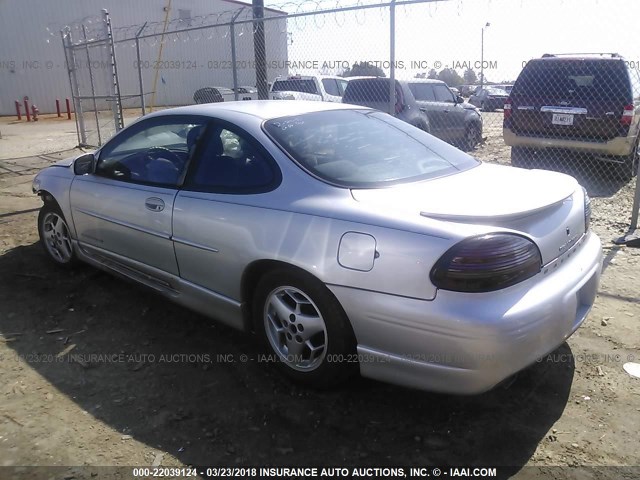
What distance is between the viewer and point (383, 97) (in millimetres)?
9453

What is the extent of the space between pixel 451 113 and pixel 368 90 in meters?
2.44

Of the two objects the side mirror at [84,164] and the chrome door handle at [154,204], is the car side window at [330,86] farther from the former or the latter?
the chrome door handle at [154,204]

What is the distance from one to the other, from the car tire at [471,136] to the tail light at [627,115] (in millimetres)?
4316

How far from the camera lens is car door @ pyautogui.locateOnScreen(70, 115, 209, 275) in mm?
3465

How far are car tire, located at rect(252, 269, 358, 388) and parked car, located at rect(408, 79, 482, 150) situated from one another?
8.26 meters

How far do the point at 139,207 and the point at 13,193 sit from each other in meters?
5.93

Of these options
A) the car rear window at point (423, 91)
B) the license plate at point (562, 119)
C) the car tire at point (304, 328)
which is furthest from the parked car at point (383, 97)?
the car tire at point (304, 328)

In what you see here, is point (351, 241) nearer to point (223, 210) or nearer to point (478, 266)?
point (478, 266)

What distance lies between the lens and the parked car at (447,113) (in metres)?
10.6

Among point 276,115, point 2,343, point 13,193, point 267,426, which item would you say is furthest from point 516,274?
point 13,193

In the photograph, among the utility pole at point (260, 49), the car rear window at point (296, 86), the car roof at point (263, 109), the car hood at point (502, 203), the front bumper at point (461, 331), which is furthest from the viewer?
the car rear window at point (296, 86)

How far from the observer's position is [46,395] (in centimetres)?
297

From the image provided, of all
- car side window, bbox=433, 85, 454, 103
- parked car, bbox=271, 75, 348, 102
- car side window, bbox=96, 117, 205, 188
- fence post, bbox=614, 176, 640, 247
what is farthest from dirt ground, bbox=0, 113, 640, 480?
parked car, bbox=271, 75, 348, 102

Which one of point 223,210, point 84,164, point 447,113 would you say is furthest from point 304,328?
point 447,113
